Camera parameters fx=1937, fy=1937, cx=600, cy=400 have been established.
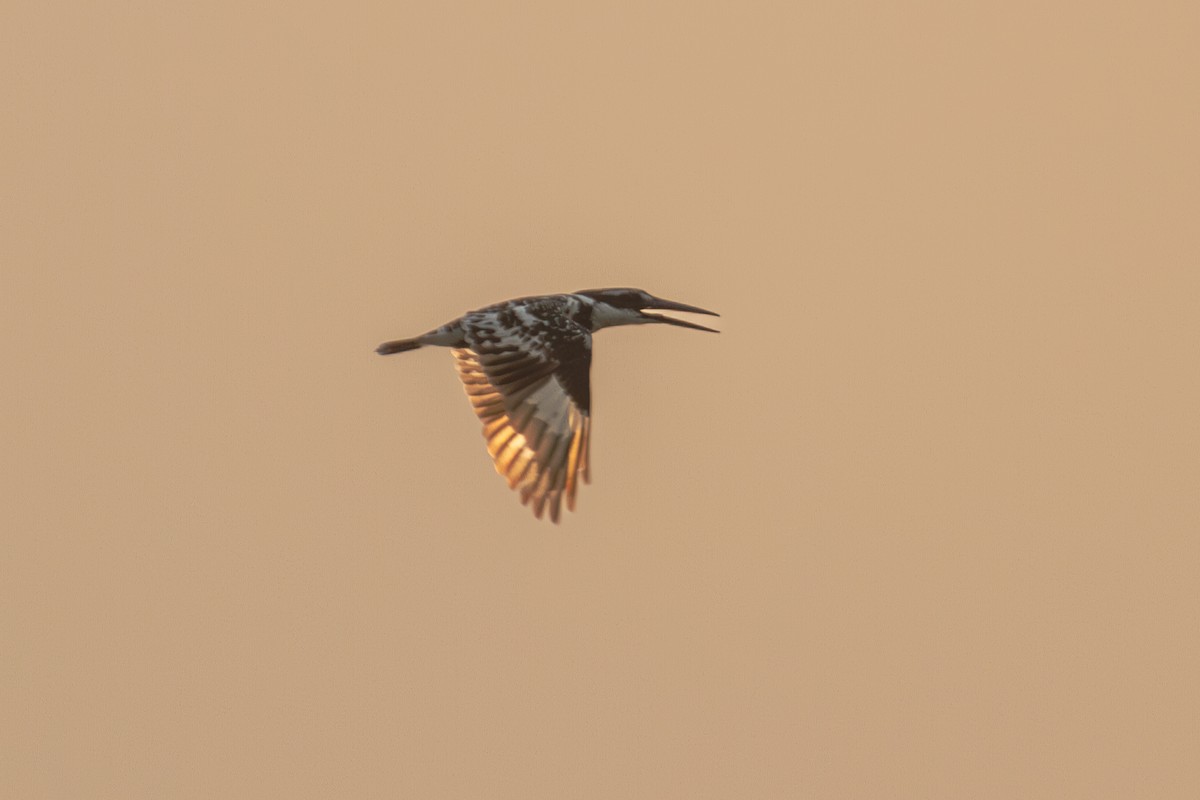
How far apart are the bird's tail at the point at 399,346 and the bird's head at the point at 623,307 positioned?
155cm

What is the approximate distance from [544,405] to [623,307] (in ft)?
4.98

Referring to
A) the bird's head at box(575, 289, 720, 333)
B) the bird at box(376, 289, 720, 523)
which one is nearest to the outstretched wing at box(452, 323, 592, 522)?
the bird at box(376, 289, 720, 523)

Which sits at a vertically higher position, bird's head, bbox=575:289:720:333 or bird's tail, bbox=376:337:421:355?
bird's head, bbox=575:289:720:333

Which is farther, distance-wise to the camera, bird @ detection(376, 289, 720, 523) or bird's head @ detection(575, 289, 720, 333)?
bird's head @ detection(575, 289, 720, 333)

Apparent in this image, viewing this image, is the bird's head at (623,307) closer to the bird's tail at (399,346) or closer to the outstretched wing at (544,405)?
the outstretched wing at (544,405)

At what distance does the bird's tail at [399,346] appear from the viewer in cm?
1773

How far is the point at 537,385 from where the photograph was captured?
55.9 feet

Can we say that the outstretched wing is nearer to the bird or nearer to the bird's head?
the bird

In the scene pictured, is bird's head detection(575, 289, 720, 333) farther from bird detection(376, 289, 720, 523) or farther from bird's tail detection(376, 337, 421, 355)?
bird's tail detection(376, 337, 421, 355)

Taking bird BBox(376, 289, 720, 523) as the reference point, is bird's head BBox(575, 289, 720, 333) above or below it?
above

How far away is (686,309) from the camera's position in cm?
1841

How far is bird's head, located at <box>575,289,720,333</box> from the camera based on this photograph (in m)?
17.9

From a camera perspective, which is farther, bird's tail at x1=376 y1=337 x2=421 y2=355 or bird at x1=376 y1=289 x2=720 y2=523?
bird's tail at x1=376 y1=337 x2=421 y2=355

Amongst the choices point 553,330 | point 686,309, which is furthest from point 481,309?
point 686,309
